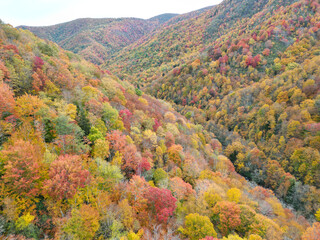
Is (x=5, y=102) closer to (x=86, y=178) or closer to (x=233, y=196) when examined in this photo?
(x=86, y=178)

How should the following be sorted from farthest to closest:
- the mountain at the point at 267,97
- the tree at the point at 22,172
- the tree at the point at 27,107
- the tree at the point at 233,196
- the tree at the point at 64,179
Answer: the mountain at the point at 267,97 → the tree at the point at 233,196 → the tree at the point at 27,107 → the tree at the point at 64,179 → the tree at the point at 22,172

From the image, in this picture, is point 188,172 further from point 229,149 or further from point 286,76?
point 286,76

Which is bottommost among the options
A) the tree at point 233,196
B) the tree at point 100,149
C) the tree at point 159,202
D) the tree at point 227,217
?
the tree at point 233,196

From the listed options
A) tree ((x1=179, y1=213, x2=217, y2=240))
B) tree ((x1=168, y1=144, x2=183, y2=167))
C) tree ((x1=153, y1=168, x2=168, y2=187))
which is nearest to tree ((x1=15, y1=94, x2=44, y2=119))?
tree ((x1=153, y1=168, x2=168, y2=187))

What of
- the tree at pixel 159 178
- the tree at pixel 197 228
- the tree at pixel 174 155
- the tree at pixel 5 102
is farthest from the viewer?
the tree at pixel 174 155

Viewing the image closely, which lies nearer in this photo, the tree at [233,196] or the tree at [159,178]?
the tree at [159,178]

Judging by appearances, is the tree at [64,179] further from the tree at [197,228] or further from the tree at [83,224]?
the tree at [197,228]

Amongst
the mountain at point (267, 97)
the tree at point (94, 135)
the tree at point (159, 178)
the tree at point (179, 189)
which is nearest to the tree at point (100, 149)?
the tree at point (94, 135)

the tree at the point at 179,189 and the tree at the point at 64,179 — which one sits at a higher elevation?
the tree at the point at 64,179

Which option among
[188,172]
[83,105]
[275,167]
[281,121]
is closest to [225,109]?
[281,121]
